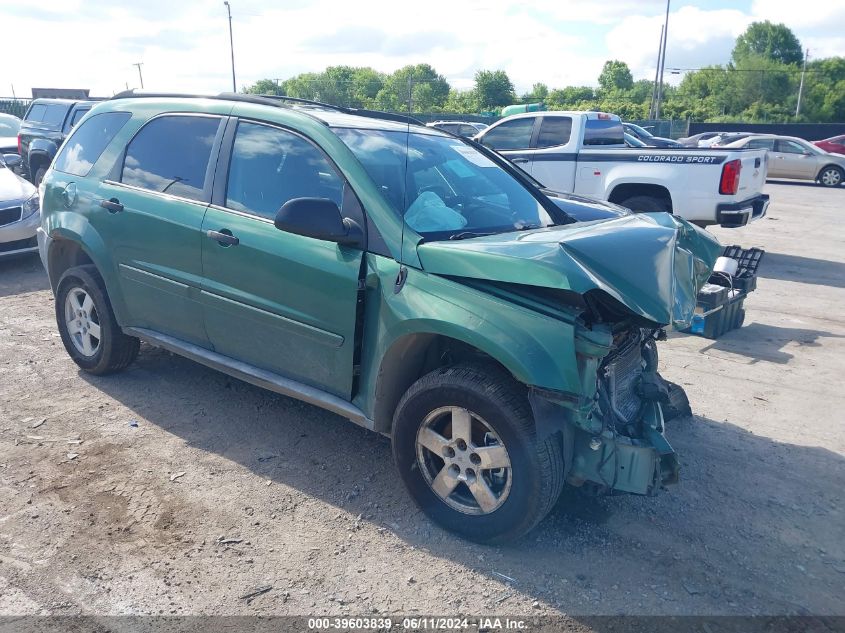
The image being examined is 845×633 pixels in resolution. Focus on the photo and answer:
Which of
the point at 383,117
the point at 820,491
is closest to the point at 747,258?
the point at 820,491

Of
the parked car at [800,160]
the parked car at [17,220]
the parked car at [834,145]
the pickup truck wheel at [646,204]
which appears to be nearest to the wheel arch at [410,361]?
the parked car at [17,220]

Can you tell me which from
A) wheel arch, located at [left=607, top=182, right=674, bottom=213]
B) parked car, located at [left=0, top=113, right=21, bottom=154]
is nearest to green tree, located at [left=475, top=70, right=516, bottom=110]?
parked car, located at [left=0, top=113, right=21, bottom=154]

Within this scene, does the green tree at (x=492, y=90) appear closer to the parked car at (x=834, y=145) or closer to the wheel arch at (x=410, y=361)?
the parked car at (x=834, y=145)

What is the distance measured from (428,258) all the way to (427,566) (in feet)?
4.64

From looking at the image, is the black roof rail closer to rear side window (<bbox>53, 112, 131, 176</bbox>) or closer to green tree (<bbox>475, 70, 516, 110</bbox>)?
rear side window (<bbox>53, 112, 131, 176</bbox>)

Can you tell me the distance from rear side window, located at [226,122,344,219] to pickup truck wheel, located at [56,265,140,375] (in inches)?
59.8

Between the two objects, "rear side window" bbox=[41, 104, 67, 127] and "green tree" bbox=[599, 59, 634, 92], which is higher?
"green tree" bbox=[599, 59, 634, 92]

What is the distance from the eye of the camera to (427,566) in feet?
10.7

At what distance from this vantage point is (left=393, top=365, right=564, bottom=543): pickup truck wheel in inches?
123

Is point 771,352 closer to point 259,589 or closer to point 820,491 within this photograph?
point 820,491

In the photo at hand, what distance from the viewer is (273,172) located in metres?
4.02

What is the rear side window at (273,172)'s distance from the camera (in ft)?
12.6

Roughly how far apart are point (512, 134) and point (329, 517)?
8792 millimetres

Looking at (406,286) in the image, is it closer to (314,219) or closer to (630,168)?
(314,219)
